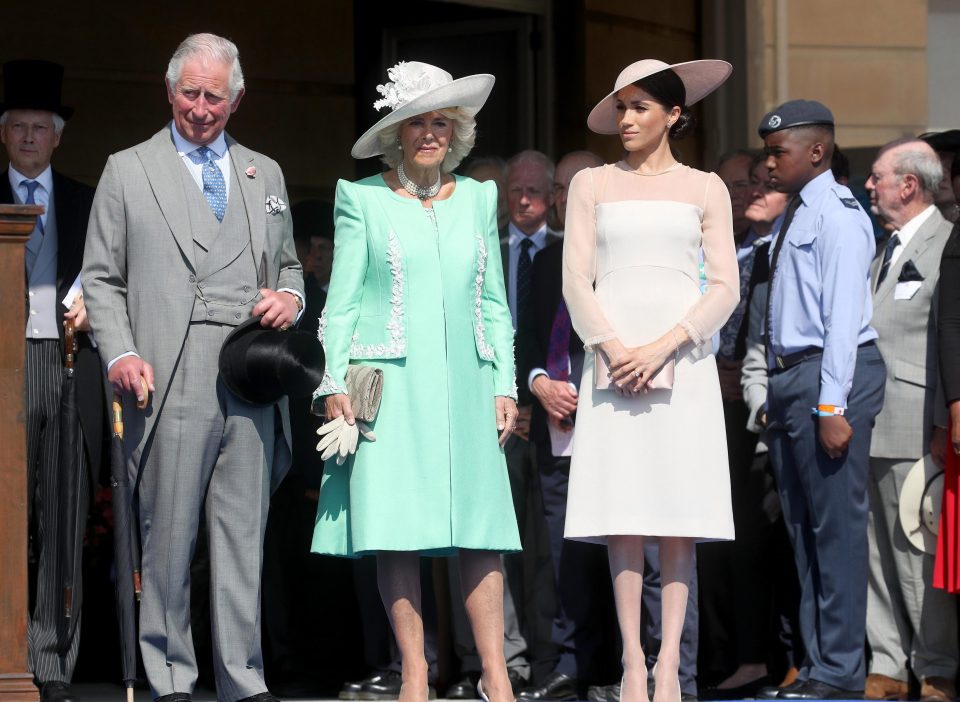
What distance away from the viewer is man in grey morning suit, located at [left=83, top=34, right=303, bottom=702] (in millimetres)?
6008

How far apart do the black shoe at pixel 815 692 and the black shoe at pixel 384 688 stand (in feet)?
4.48

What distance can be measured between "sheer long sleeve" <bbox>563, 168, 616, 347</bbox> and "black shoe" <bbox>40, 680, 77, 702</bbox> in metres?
2.08

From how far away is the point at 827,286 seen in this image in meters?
7.02

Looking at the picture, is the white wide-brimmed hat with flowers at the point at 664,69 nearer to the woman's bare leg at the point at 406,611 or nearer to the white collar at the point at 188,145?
the white collar at the point at 188,145

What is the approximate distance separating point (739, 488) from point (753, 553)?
28 cm

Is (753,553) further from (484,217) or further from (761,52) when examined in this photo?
(761,52)

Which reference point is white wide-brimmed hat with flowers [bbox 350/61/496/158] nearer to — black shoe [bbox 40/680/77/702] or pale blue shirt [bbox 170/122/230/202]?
pale blue shirt [bbox 170/122/230/202]

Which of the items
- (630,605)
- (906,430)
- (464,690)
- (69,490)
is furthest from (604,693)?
(69,490)

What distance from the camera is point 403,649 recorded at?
19.3 feet

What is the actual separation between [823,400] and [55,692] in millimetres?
2892

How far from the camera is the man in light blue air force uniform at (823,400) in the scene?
6922 mm

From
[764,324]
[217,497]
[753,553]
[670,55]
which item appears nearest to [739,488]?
[753,553]

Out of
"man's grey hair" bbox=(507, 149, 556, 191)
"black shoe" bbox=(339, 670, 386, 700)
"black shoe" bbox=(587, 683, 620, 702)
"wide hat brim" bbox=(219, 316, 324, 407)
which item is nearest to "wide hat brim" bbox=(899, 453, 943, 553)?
"black shoe" bbox=(587, 683, 620, 702)

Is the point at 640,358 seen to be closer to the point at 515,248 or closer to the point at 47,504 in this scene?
the point at 515,248
